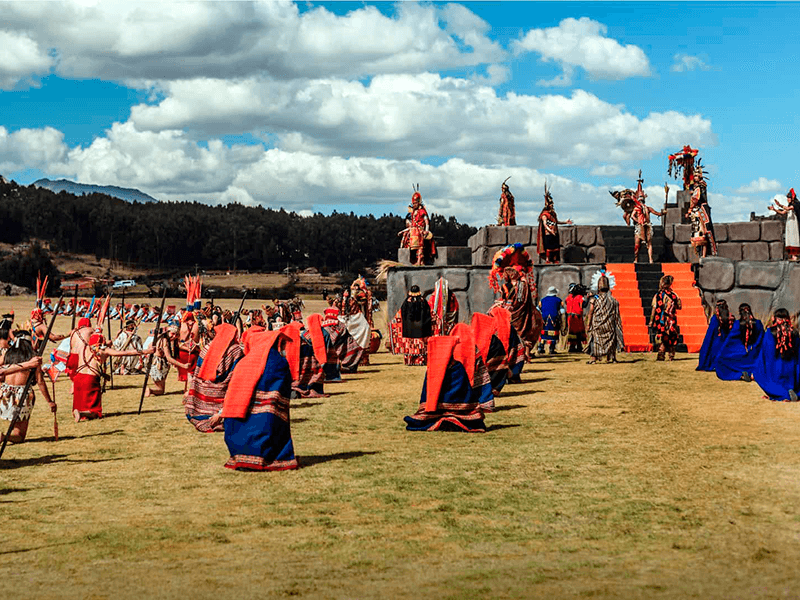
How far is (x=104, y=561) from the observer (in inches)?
233

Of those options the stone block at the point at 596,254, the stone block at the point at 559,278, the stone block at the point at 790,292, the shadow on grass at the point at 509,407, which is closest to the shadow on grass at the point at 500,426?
the shadow on grass at the point at 509,407

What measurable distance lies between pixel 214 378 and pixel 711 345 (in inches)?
369

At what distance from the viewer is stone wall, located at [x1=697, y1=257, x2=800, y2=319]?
2094cm

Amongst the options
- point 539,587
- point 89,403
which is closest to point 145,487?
point 539,587

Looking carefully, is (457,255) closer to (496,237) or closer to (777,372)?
(496,237)

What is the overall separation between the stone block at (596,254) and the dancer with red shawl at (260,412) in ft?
72.6

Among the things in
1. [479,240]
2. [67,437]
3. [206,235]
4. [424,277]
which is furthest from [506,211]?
[206,235]

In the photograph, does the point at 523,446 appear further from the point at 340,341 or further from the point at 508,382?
the point at 340,341

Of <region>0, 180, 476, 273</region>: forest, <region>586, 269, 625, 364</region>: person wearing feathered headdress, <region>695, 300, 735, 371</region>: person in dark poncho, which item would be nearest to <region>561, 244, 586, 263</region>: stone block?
<region>586, 269, 625, 364</region>: person wearing feathered headdress

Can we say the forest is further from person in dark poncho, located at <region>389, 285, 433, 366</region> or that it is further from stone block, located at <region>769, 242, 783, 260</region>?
person in dark poncho, located at <region>389, 285, 433, 366</region>

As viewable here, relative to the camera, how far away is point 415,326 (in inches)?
762

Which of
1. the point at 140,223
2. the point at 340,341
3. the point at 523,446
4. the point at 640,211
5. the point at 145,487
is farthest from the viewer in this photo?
the point at 140,223

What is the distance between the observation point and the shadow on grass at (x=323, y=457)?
915cm

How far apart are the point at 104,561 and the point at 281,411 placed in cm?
293
